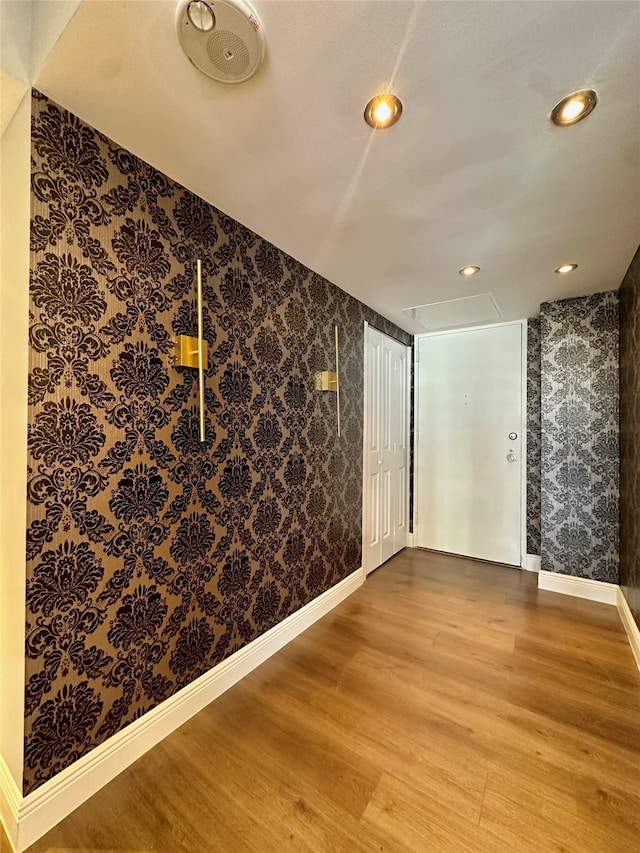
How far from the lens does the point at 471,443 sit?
11.8 feet

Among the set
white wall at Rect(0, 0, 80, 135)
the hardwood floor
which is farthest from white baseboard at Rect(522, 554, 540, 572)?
white wall at Rect(0, 0, 80, 135)

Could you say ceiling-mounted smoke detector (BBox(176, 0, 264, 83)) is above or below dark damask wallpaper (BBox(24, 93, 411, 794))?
above

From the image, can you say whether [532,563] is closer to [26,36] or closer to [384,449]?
[384,449]

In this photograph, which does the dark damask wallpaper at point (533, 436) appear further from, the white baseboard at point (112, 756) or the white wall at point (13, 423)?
the white wall at point (13, 423)

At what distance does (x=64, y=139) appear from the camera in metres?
1.18

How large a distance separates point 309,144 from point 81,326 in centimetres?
103

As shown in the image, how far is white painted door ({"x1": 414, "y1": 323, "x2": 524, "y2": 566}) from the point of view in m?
3.37

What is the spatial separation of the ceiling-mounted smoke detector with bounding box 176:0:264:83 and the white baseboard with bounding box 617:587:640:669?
10.2 ft

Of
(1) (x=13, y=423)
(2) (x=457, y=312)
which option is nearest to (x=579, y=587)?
(2) (x=457, y=312)

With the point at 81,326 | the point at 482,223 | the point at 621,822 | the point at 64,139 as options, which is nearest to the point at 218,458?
the point at 81,326

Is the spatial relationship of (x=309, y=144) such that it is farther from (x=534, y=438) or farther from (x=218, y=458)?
(x=534, y=438)

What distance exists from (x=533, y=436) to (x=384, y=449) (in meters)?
1.35

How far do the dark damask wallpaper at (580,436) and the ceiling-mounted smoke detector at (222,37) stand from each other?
9.25 feet

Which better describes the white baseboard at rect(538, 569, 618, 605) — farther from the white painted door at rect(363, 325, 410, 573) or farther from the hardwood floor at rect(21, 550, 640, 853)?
the white painted door at rect(363, 325, 410, 573)
